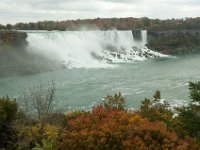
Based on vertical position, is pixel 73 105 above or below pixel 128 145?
below

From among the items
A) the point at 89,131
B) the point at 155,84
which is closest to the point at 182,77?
the point at 155,84

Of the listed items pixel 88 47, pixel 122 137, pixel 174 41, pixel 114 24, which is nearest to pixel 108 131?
pixel 122 137

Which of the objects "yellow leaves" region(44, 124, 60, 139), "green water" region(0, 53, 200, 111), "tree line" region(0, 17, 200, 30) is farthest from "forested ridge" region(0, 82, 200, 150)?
"tree line" region(0, 17, 200, 30)

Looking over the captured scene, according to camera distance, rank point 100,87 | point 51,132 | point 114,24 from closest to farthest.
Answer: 1. point 51,132
2. point 100,87
3. point 114,24

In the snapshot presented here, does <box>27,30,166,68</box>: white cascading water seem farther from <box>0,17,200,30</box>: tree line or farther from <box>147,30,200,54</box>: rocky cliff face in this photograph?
<box>0,17,200,30</box>: tree line

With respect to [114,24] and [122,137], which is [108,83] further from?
[114,24]

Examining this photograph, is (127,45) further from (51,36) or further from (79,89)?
(79,89)
